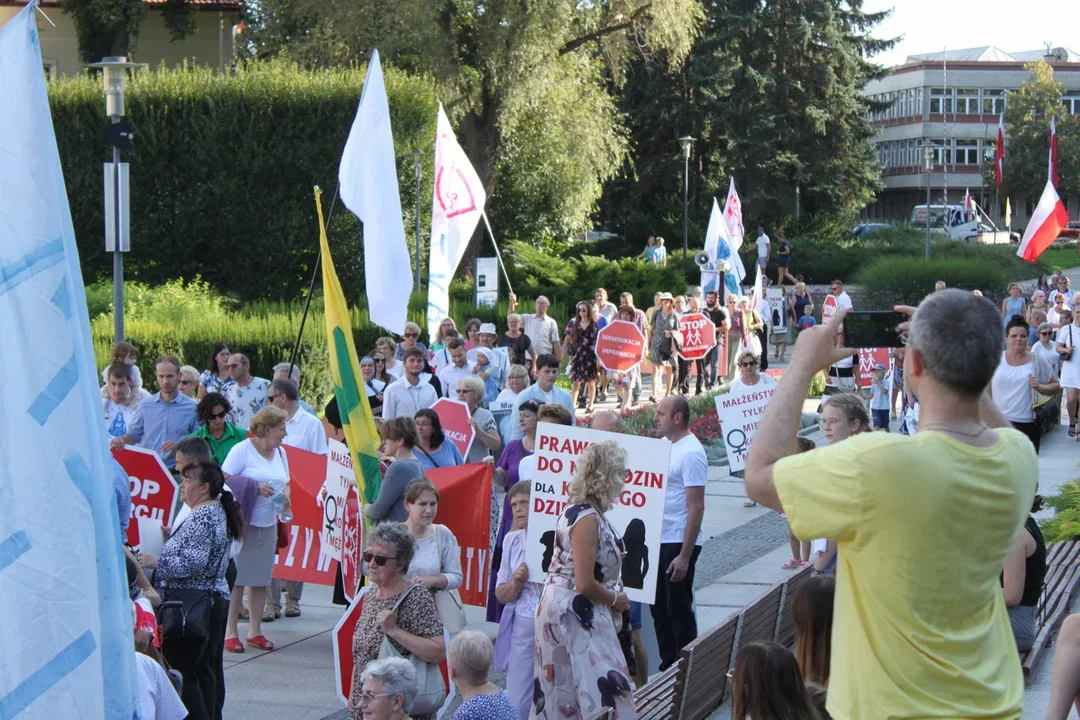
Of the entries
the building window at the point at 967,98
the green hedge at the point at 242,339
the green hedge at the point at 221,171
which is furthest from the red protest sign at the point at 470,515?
the building window at the point at 967,98

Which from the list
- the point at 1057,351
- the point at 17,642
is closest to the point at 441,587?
the point at 17,642

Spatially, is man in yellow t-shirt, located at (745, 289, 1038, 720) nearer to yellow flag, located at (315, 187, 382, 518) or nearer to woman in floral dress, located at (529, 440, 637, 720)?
woman in floral dress, located at (529, 440, 637, 720)

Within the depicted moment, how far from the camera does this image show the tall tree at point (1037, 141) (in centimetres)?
7388

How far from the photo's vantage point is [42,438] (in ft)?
11.1

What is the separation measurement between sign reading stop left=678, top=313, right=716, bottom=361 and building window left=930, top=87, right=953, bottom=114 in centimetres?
7704

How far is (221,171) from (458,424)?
17.5 meters

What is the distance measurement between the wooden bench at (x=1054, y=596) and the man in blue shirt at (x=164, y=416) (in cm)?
604

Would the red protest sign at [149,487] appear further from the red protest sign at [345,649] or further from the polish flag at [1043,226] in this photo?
the polish flag at [1043,226]

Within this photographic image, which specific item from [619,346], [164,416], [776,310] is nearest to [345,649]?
[164,416]

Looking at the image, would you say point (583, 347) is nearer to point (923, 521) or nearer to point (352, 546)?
point (352, 546)

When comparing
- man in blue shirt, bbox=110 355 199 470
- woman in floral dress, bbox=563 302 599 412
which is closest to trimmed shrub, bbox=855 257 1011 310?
woman in floral dress, bbox=563 302 599 412

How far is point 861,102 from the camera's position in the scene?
54.0 metres

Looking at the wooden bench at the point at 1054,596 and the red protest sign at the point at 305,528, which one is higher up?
the red protest sign at the point at 305,528

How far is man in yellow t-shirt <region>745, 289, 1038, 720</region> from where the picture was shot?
2.37 meters
